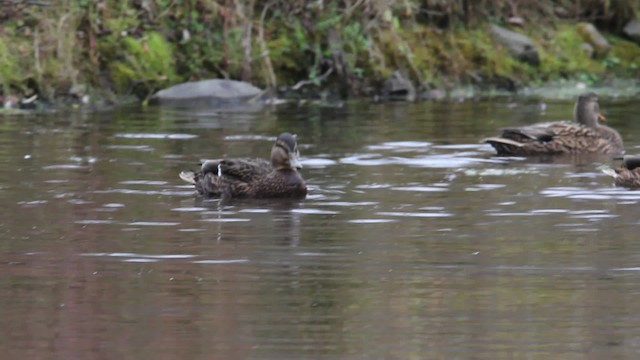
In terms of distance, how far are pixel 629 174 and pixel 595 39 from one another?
17.3 metres

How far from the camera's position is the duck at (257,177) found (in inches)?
623

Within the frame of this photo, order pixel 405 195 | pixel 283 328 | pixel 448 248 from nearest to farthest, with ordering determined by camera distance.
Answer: pixel 283 328 < pixel 448 248 < pixel 405 195

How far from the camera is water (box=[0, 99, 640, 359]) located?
9133 mm

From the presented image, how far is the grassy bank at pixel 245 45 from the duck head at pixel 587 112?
759 centimetres

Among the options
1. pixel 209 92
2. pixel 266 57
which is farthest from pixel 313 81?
pixel 209 92

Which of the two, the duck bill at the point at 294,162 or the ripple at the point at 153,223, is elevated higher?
the duck bill at the point at 294,162

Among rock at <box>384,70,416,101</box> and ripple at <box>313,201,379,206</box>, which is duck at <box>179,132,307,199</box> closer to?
ripple at <box>313,201,379,206</box>

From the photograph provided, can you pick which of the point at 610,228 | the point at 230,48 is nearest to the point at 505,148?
the point at 610,228

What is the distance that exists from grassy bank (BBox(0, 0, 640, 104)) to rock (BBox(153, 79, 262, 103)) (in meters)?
0.69

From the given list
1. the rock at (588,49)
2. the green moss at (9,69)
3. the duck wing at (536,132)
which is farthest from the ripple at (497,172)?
the rock at (588,49)

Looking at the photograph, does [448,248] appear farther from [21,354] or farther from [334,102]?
[334,102]

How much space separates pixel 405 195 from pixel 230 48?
13455 mm

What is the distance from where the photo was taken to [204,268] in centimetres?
1159

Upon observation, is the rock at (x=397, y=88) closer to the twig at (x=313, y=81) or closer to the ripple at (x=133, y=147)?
the twig at (x=313, y=81)
